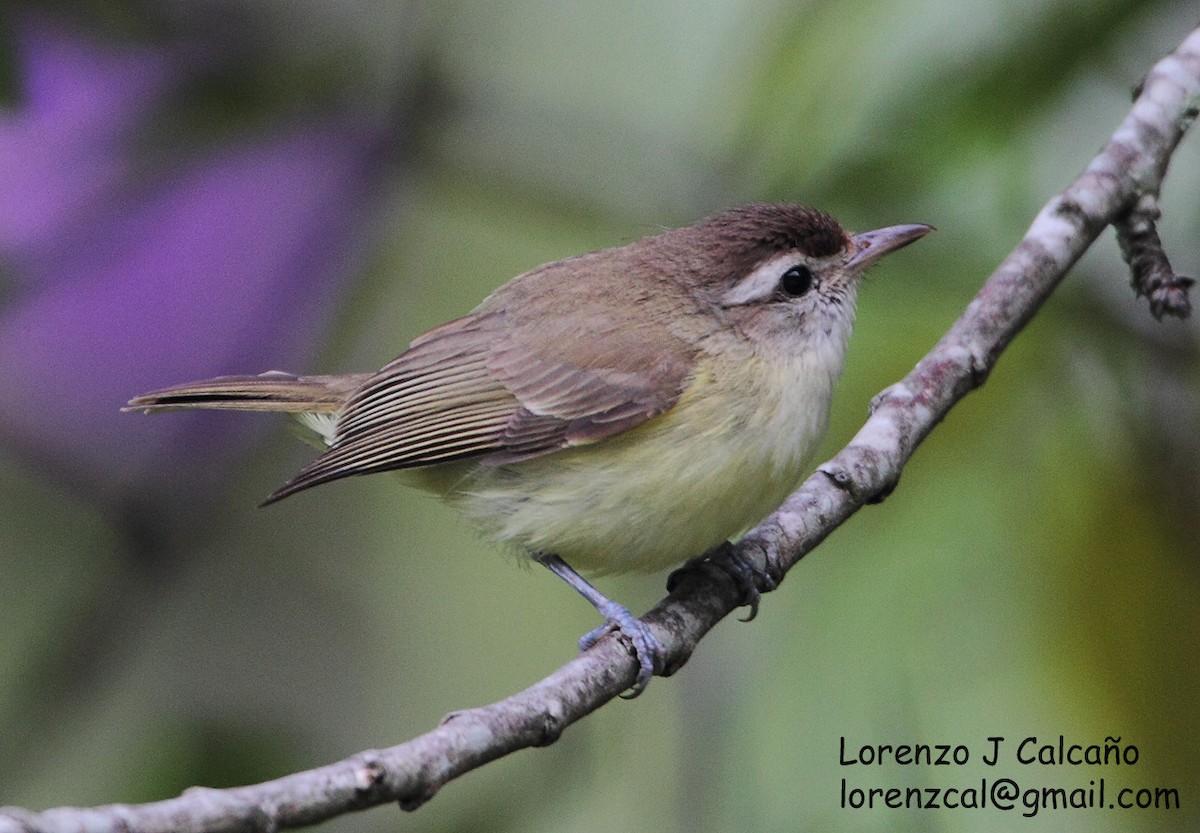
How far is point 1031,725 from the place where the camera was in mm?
3301

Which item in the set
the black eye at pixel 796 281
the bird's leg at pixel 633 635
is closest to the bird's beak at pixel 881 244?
the black eye at pixel 796 281

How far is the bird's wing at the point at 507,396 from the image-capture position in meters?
3.21

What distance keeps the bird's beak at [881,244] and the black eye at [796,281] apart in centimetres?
13

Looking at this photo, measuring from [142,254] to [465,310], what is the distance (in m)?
1.31

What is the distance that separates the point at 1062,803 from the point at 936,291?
1.69 meters

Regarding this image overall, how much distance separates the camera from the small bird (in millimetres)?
3066

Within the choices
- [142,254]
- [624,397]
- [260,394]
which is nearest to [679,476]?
[624,397]

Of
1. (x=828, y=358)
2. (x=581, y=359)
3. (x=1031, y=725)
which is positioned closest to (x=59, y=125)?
(x=581, y=359)

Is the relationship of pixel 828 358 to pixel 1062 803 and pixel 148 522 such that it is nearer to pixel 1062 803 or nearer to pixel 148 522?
pixel 1062 803

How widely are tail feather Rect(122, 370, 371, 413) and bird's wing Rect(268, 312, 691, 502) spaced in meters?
0.14

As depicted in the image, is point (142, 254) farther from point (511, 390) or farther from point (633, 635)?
point (633, 635)

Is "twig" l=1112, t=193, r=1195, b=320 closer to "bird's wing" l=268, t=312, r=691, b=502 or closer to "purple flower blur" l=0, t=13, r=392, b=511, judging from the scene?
"bird's wing" l=268, t=312, r=691, b=502

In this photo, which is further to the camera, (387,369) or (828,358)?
(387,369)

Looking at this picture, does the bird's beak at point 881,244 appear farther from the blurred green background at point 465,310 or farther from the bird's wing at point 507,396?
the bird's wing at point 507,396
